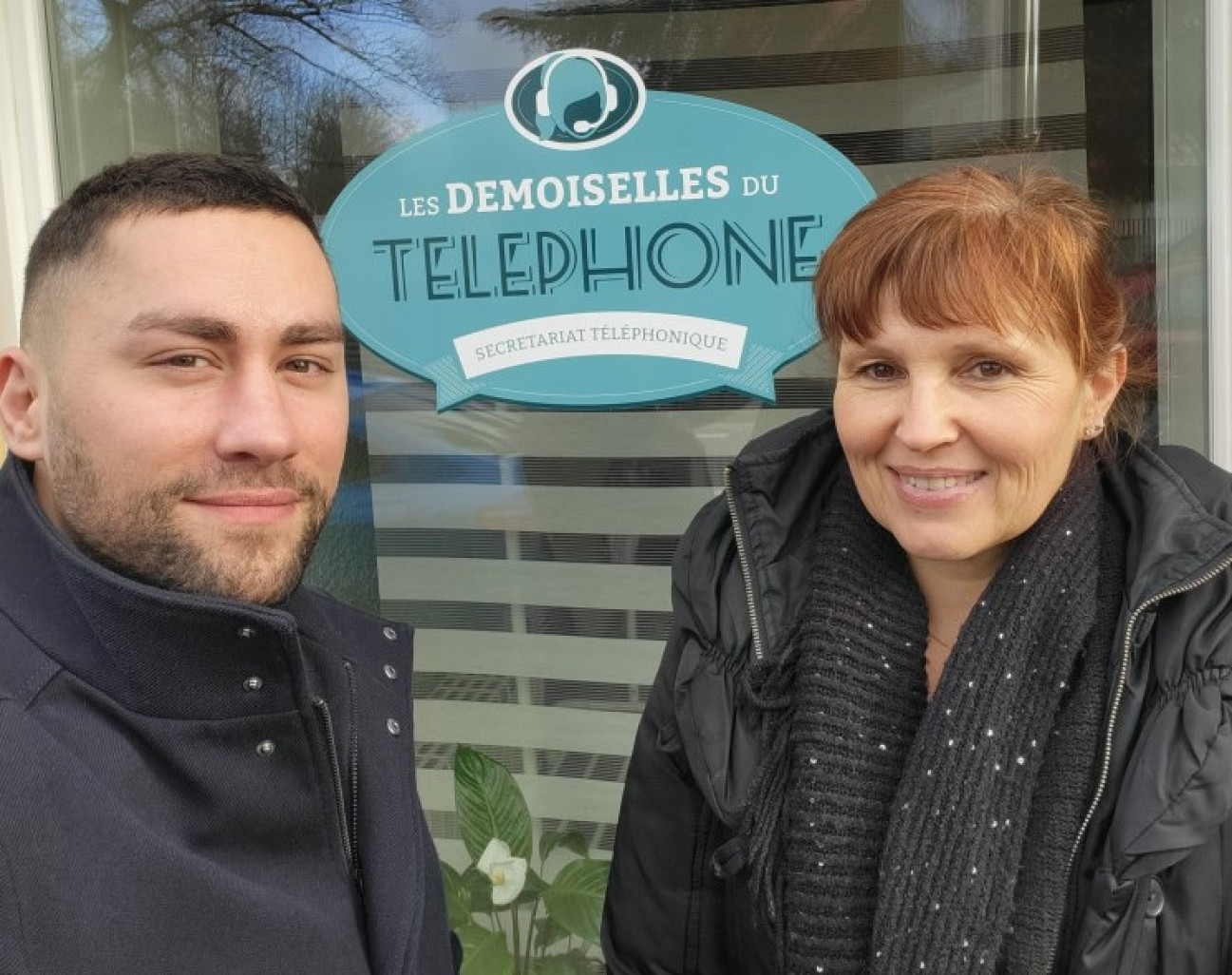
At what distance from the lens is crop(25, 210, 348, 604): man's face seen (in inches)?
41.6

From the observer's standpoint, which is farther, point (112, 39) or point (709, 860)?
point (112, 39)

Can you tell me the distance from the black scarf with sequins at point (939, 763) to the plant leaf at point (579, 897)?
1078mm

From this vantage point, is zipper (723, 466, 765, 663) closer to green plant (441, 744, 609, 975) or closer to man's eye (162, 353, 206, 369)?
man's eye (162, 353, 206, 369)

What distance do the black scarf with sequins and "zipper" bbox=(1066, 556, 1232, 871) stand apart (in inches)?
0.4

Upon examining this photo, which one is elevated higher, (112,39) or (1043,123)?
(112,39)

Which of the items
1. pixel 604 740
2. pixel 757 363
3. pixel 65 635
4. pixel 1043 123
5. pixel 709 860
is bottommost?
pixel 604 740

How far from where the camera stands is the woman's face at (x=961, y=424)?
1.21m

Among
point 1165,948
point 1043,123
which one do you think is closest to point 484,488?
point 1043,123

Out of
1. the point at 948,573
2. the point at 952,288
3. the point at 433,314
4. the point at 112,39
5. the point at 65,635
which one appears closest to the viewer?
the point at 65,635

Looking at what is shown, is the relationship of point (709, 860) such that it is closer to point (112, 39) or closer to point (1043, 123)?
point (1043, 123)

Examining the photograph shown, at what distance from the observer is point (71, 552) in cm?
102

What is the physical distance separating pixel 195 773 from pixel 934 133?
5.48 feet

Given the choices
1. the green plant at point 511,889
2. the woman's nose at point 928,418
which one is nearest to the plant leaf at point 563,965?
the green plant at point 511,889

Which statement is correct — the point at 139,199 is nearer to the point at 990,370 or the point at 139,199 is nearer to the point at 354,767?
the point at 354,767
